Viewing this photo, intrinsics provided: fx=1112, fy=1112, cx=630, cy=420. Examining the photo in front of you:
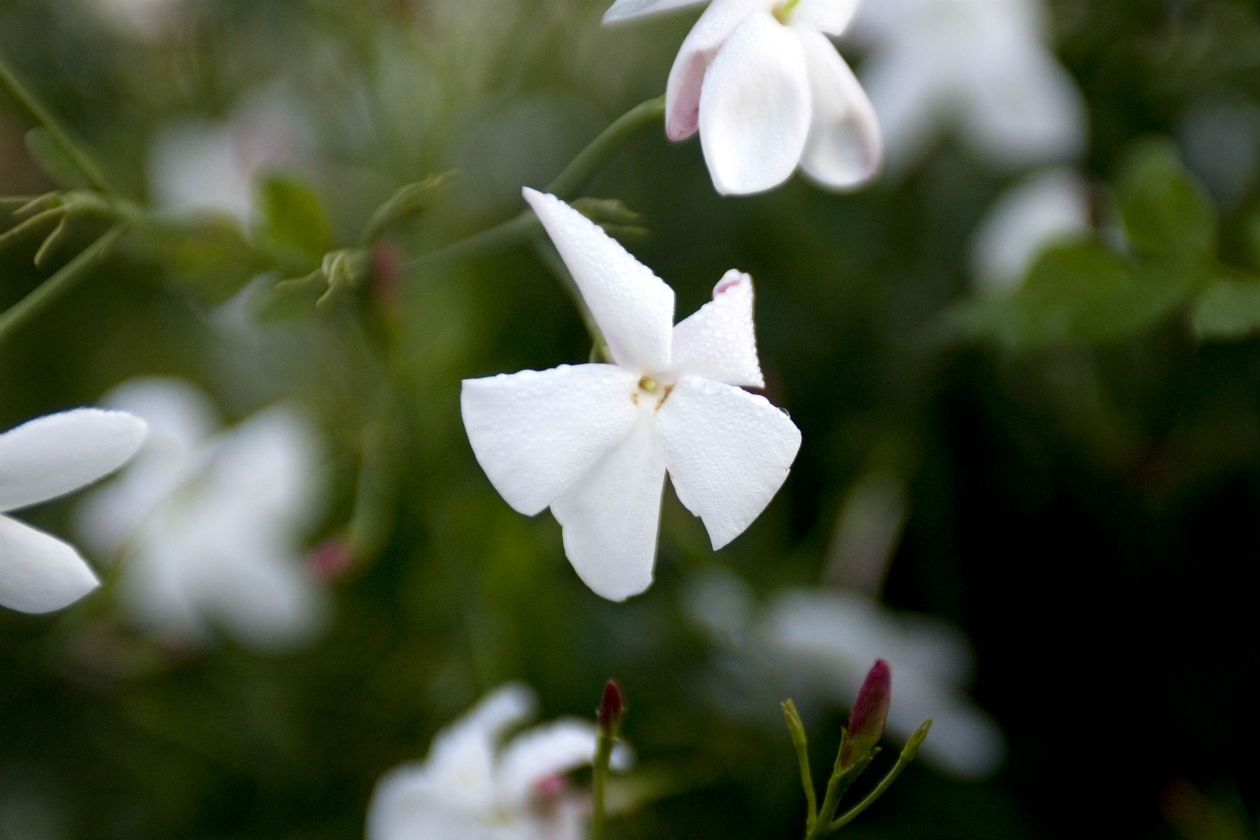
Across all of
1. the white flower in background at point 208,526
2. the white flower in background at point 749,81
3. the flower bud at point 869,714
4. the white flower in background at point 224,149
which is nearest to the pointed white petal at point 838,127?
the white flower in background at point 749,81

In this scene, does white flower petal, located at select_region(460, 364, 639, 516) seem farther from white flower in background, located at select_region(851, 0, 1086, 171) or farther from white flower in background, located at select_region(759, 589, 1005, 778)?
white flower in background, located at select_region(851, 0, 1086, 171)

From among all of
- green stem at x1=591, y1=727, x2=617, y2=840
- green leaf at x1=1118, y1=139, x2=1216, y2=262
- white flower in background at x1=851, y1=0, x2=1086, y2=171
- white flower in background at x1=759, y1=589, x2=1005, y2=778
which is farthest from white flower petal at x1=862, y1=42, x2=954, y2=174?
green stem at x1=591, y1=727, x2=617, y2=840

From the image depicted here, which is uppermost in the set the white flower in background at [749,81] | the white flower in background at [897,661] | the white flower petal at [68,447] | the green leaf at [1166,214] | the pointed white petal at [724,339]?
the white flower in background at [749,81]

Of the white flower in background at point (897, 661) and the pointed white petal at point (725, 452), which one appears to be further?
the white flower in background at point (897, 661)

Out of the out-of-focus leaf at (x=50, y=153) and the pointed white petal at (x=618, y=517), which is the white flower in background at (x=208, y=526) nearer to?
the out-of-focus leaf at (x=50, y=153)

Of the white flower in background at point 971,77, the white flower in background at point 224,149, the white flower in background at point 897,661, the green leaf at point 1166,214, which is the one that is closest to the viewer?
the green leaf at point 1166,214

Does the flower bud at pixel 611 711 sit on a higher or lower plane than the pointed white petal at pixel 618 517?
lower

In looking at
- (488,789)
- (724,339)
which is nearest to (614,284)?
(724,339)
